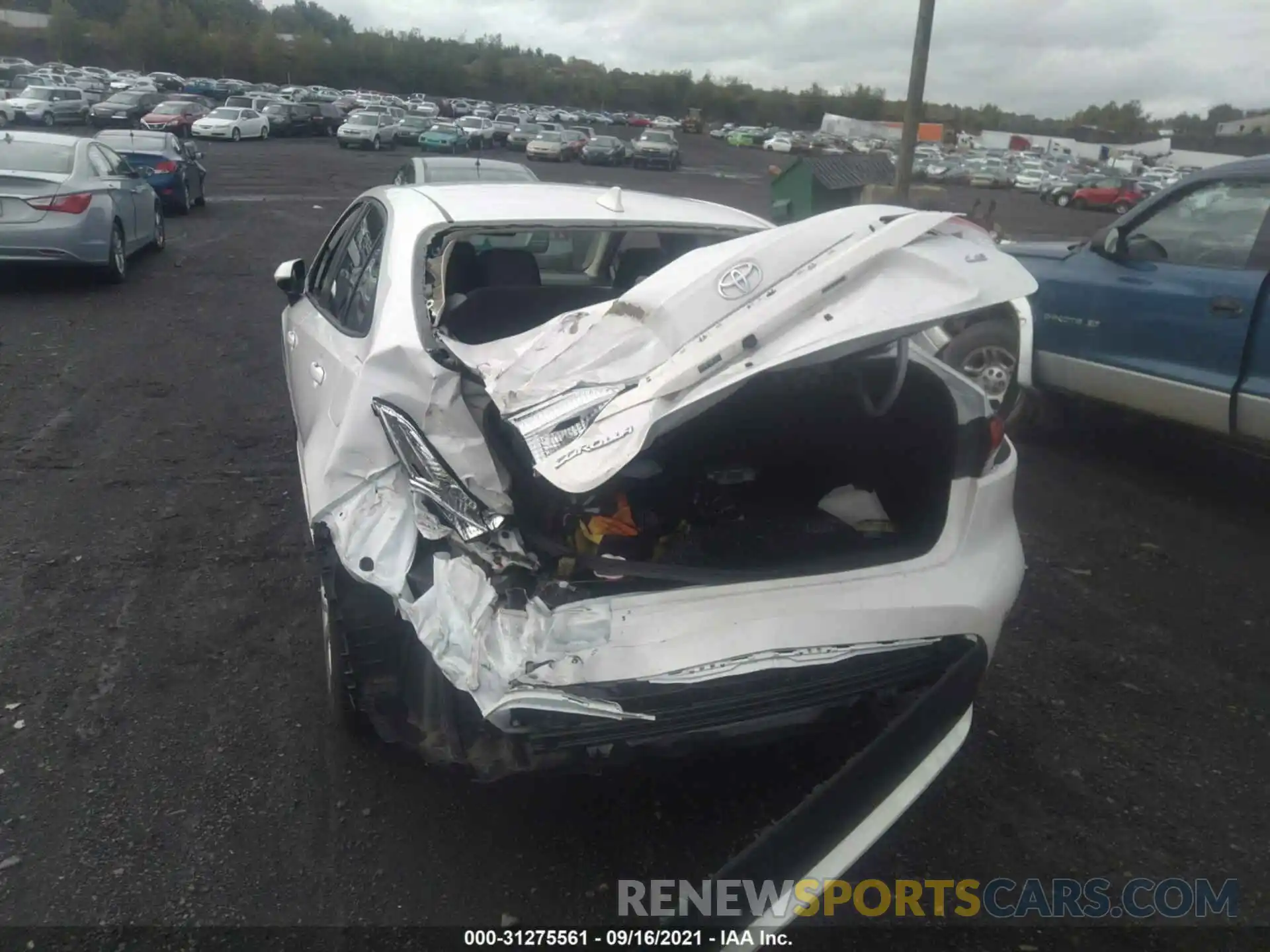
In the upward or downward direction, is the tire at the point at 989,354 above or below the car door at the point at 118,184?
below

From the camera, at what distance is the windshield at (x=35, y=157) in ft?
31.7

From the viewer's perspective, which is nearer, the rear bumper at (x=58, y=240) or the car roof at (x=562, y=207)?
the car roof at (x=562, y=207)

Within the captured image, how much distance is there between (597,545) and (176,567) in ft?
8.09

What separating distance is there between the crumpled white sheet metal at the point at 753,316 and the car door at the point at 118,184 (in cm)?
925

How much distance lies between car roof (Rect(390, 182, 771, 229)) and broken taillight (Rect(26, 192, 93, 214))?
22.6 feet

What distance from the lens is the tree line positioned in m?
82.4

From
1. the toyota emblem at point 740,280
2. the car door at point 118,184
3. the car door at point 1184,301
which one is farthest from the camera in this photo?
the car door at point 118,184

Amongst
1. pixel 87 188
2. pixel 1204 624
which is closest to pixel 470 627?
pixel 1204 624

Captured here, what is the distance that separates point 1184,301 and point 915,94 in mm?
7284

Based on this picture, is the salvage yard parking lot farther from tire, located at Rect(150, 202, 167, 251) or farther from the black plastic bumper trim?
tire, located at Rect(150, 202, 167, 251)

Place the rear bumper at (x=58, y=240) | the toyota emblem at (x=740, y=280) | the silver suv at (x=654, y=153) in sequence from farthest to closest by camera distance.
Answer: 1. the silver suv at (x=654, y=153)
2. the rear bumper at (x=58, y=240)
3. the toyota emblem at (x=740, y=280)

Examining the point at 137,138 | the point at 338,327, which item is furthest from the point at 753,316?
Result: the point at 137,138

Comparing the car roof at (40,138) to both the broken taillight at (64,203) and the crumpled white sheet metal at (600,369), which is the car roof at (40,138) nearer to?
the broken taillight at (64,203)

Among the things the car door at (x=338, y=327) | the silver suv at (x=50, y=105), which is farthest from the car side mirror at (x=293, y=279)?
the silver suv at (x=50, y=105)
